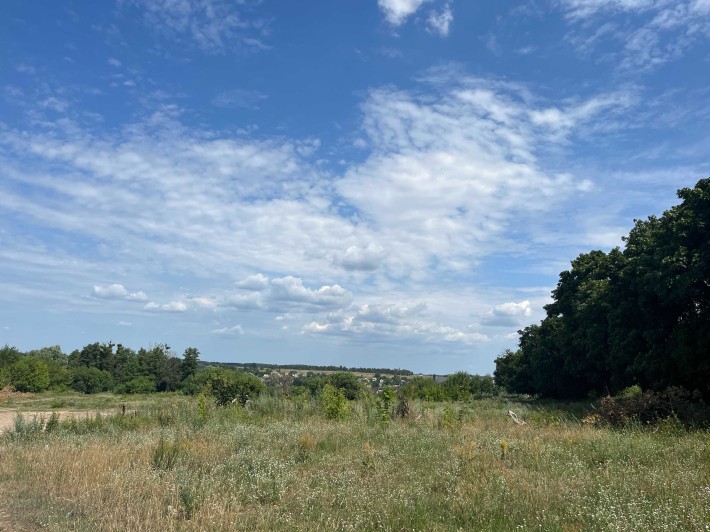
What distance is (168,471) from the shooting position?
30.4 feet

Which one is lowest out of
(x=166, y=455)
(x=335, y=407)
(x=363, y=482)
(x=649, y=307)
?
(x=363, y=482)

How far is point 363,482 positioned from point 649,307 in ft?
62.1

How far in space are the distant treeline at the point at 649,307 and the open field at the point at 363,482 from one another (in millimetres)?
7647

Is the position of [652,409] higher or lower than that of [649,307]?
lower

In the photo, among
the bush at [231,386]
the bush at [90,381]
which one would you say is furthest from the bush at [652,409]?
the bush at [90,381]

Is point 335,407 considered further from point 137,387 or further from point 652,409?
point 137,387

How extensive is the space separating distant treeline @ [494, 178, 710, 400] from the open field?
765 centimetres

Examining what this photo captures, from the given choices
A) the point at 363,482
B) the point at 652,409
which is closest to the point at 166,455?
the point at 363,482

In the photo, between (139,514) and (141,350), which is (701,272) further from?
(141,350)

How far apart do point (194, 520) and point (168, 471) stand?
3.42 meters

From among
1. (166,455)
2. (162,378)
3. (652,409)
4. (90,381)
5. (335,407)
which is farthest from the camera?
(162,378)

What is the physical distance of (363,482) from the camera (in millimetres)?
8594

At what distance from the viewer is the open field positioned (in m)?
6.34

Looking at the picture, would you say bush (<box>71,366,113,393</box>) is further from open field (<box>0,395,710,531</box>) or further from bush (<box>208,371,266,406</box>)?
open field (<box>0,395,710,531</box>)
